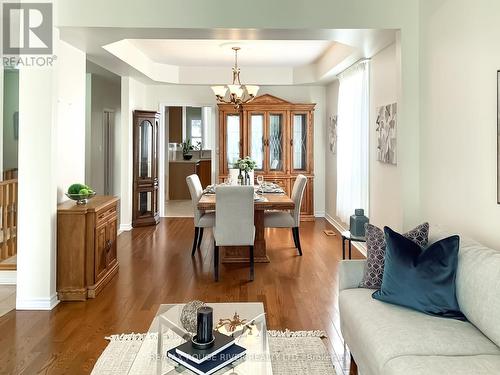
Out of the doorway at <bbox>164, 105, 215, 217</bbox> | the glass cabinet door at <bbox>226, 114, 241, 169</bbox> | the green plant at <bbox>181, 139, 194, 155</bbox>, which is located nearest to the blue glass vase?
the glass cabinet door at <bbox>226, 114, 241, 169</bbox>

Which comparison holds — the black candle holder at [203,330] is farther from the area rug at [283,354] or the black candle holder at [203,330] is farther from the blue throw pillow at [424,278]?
the blue throw pillow at [424,278]

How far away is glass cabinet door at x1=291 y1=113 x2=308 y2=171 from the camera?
7656 millimetres

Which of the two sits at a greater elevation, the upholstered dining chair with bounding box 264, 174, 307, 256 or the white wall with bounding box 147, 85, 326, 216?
the white wall with bounding box 147, 85, 326, 216

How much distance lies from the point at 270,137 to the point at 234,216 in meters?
3.63

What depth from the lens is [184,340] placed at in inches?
82.5

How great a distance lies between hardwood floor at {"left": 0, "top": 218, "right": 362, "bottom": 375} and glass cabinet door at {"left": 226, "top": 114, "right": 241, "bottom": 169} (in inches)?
84.6

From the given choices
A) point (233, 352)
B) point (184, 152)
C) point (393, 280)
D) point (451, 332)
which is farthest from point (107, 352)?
point (184, 152)

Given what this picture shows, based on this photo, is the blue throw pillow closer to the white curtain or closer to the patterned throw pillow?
the patterned throw pillow

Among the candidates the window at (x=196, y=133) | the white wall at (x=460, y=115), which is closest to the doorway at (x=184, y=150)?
the window at (x=196, y=133)

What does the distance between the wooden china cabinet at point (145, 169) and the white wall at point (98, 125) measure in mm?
788

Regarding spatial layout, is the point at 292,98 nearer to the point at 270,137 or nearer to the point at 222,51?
the point at 270,137

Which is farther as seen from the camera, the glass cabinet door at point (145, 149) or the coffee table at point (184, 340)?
the glass cabinet door at point (145, 149)

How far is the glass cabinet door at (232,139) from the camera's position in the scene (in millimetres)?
7617

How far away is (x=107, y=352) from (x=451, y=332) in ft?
6.61
